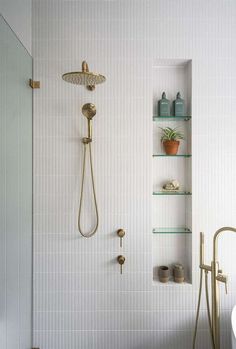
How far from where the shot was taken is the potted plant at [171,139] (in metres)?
2.04

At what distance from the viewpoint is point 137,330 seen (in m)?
2.03

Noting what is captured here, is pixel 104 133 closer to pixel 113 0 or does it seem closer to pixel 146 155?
pixel 146 155

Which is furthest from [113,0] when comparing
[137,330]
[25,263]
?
[137,330]

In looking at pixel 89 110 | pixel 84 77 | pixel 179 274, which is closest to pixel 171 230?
pixel 179 274

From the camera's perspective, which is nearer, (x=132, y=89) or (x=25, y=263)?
(x=25, y=263)

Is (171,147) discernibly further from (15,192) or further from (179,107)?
(15,192)

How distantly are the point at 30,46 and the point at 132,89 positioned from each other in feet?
2.40

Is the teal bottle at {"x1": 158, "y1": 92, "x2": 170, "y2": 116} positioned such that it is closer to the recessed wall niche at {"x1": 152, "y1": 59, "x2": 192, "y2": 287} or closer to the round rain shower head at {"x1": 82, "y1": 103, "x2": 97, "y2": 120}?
the recessed wall niche at {"x1": 152, "y1": 59, "x2": 192, "y2": 287}

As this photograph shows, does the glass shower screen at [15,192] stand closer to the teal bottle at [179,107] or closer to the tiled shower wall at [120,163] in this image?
the tiled shower wall at [120,163]

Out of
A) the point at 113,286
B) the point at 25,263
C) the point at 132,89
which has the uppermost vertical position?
the point at 132,89

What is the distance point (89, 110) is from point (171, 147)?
0.62 m

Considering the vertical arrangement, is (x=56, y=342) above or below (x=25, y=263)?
below

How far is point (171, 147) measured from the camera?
2047 millimetres

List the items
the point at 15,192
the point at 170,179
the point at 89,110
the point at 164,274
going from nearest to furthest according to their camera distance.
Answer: the point at 15,192 → the point at 89,110 → the point at 164,274 → the point at 170,179
